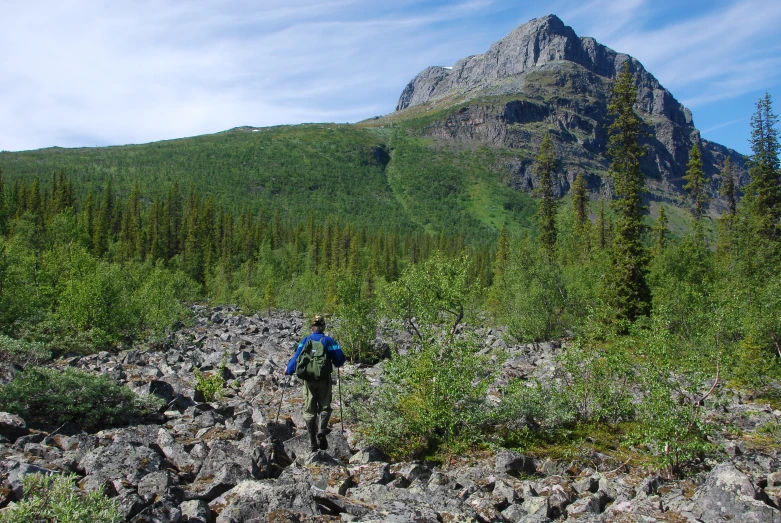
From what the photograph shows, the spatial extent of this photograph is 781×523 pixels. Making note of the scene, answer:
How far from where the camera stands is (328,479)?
757cm

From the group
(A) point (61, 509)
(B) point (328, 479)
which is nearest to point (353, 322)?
(B) point (328, 479)

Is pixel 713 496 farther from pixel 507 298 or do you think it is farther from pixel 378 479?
pixel 507 298

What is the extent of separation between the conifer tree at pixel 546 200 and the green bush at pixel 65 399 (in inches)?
1688

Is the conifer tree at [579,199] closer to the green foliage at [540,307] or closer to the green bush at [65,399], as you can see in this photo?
the green foliage at [540,307]

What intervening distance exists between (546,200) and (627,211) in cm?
1807

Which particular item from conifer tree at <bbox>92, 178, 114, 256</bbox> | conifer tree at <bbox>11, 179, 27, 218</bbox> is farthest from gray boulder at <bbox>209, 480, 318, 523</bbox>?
conifer tree at <bbox>11, 179, 27, 218</bbox>

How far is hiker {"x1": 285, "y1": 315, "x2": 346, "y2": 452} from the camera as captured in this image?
31.1 feet

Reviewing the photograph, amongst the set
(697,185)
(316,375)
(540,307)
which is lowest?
(540,307)

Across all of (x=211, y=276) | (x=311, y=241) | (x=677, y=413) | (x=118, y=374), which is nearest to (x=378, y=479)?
(x=677, y=413)

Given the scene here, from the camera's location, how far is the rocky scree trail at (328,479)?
604cm

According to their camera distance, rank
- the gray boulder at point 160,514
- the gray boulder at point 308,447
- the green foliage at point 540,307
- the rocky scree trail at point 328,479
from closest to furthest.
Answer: the gray boulder at point 160,514 → the rocky scree trail at point 328,479 → the gray boulder at point 308,447 → the green foliage at point 540,307

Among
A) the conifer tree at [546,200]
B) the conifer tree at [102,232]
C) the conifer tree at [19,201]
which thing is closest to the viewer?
the conifer tree at [546,200]

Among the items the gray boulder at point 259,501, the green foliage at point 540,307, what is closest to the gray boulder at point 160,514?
the gray boulder at point 259,501

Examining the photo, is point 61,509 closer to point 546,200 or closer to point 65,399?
point 65,399
